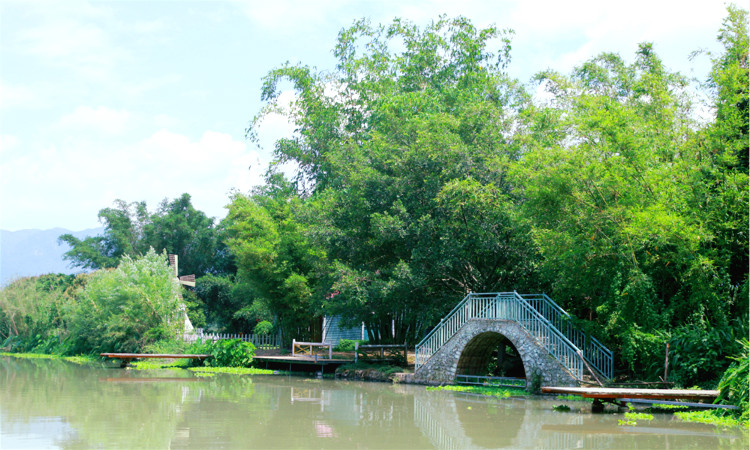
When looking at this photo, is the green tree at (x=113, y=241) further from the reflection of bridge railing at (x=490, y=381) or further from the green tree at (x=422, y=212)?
the reflection of bridge railing at (x=490, y=381)

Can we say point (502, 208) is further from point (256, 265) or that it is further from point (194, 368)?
point (194, 368)

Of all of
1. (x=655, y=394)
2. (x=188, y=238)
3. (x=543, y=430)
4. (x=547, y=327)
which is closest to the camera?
(x=543, y=430)

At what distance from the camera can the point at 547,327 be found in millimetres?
19594

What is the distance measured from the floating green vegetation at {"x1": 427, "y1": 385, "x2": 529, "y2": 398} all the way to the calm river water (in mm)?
813

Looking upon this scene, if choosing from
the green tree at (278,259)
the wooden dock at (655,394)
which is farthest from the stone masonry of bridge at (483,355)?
the green tree at (278,259)

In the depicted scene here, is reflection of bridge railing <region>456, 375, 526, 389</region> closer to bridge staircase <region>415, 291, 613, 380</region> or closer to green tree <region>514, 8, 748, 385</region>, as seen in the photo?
bridge staircase <region>415, 291, 613, 380</region>

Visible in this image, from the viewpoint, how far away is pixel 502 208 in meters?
22.8

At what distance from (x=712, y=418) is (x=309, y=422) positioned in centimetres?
846

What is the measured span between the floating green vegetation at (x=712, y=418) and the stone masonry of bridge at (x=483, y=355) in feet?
12.1

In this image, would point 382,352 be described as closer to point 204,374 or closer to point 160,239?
point 204,374

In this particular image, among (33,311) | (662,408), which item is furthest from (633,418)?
(33,311)

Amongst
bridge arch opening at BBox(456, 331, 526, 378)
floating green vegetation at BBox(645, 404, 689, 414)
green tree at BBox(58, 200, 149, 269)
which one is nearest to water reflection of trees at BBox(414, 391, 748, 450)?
floating green vegetation at BBox(645, 404, 689, 414)

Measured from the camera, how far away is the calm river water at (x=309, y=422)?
12.0 m

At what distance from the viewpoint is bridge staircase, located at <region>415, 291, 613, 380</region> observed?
1883cm
